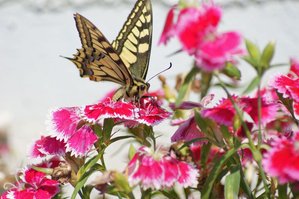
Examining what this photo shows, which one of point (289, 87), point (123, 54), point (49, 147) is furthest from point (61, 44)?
point (289, 87)

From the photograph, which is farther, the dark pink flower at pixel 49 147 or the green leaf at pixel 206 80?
the dark pink flower at pixel 49 147

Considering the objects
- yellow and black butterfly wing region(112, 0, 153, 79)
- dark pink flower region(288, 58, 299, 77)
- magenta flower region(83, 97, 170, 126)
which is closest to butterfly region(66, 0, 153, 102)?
yellow and black butterfly wing region(112, 0, 153, 79)

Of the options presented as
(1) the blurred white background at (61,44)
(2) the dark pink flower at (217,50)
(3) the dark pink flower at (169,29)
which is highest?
(3) the dark pink flower at (169,29)

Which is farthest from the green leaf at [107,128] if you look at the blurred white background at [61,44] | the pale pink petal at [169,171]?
the blurred white background at [61,44]

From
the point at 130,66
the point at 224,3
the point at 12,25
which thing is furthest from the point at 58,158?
the point at 12,25

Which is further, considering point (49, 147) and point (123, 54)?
point (123, 54)

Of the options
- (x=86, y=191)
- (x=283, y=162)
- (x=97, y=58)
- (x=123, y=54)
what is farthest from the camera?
(x=123, y=54)

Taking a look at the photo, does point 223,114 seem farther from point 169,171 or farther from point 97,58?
point 97,58

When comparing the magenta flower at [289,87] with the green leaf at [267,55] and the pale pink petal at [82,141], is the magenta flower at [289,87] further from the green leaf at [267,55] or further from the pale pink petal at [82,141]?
the pale pink petal at [82,141]
